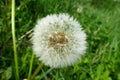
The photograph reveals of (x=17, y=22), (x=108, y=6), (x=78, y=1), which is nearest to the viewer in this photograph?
(x=17, y=22)

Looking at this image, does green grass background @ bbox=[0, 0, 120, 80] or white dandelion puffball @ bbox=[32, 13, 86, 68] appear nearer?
white dandelion puffball @ bbox=[32, 13, 86, 68]

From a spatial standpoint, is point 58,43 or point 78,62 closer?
point 58,43

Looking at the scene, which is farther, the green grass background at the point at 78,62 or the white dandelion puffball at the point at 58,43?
the green grass background at the point at 78,62

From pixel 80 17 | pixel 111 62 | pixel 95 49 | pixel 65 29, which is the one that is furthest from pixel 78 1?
pixel 65 29

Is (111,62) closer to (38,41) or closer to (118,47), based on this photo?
(118,47)
